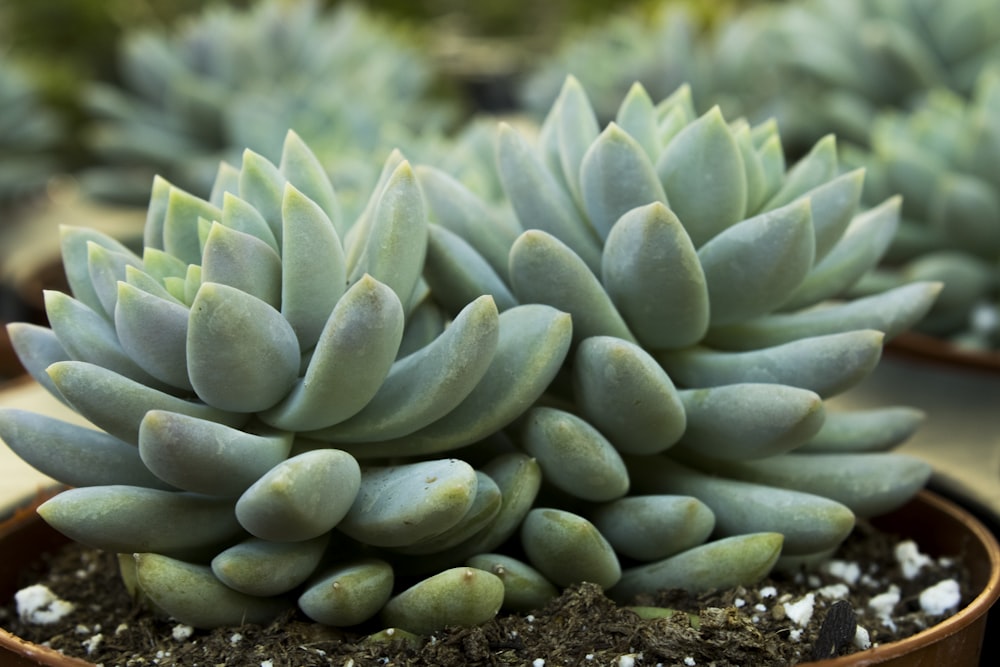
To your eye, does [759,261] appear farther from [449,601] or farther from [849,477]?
[449,601]

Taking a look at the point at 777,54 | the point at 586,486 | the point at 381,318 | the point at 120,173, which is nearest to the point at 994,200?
Answer: the point at 777,54

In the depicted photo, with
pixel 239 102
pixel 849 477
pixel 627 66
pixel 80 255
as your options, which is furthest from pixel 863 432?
pixel 627 66

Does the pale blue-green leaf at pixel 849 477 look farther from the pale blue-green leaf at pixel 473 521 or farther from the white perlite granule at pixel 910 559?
the pale blue-green leaf at pixel 473 521

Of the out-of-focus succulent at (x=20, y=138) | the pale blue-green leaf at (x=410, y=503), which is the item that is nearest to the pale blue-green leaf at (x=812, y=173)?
the pale blue-green leaf at (x=410, y=503)

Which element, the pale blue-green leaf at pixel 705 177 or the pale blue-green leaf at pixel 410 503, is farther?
Result: the pale blue-green leaf at pixel 705 177

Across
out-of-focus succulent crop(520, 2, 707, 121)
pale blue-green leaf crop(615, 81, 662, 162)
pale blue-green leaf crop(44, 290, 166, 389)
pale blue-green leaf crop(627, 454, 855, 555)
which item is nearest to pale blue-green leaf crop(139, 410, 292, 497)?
pale blue-green leaf crop(44, 290, 166, 389)

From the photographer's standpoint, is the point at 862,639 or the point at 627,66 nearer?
the point at 862,639
